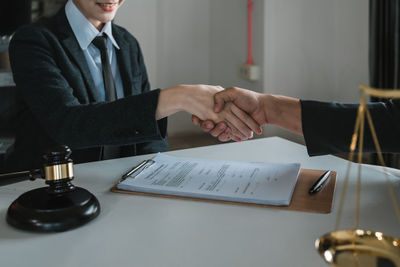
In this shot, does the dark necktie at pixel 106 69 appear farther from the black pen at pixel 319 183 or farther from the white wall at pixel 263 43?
the white wall at pixel 263 43

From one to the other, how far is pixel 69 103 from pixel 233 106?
491 millimetres

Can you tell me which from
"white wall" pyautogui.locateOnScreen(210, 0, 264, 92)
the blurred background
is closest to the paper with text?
the blurred background

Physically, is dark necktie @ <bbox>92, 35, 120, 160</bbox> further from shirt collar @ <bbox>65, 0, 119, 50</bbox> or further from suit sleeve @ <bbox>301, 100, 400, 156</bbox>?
suit sleeve @ <bbox>301, 100, 400, 156</bbox>

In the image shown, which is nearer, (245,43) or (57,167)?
(57,167)

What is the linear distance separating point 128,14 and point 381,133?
2.76 m

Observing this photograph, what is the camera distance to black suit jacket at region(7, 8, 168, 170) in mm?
1144

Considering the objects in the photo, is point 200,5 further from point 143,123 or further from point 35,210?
point 35,210

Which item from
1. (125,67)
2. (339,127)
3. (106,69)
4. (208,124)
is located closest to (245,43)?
(125,67)

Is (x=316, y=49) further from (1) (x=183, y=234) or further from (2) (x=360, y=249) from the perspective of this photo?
(2) (x=360, y=249)

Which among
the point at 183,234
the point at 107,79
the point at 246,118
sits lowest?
the point at 183,234

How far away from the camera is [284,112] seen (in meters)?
1.20

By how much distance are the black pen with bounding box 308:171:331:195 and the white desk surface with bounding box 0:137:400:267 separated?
1.3 inches

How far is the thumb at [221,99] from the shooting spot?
4.19 ft

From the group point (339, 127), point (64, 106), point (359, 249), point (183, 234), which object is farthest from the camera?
point (64, 106)
